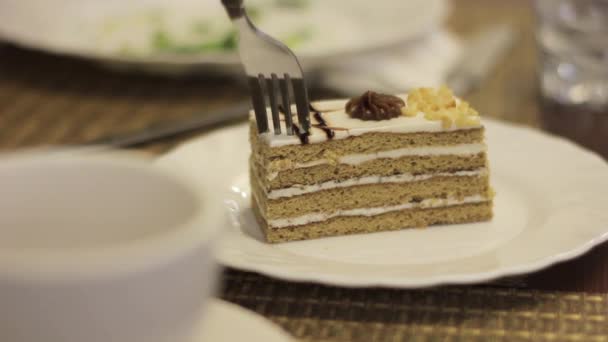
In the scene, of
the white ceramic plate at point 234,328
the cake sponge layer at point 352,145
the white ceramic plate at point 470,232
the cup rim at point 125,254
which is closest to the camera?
the cup rim at point 125,254

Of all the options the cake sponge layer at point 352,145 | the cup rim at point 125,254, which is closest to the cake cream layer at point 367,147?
the cake sponge layer at point 352,145

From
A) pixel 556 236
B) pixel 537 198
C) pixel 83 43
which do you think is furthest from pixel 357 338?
pixel 83 43

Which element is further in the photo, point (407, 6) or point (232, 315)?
point (407, 6)

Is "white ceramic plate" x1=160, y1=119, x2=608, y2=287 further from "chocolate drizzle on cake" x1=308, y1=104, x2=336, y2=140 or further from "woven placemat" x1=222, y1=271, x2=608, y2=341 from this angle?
"chocolate drizzle on cake" x1=308, y1=104, x2=336, y2=140

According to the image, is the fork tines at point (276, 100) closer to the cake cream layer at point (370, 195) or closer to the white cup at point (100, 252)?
the cake cream layer at point (370, 195)

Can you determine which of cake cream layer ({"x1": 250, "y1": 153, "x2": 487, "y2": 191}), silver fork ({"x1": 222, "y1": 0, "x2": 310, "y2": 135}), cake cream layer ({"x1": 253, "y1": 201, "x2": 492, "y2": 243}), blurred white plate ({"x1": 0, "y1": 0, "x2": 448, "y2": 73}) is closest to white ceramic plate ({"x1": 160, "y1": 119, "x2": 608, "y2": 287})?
cake cream layer ({"x1": 253, "y1": 201, "x2": 492, "y2": 243})

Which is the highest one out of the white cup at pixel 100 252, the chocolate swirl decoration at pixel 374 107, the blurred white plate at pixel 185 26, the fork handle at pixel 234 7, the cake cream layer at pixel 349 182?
the white cup at pixel 100 252

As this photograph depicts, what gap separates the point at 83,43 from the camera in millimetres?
3383

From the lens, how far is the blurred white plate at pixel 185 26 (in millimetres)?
3007

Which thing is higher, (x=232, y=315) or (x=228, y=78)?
(x=232, y=315)

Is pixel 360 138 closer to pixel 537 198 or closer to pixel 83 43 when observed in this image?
pixel 537 198

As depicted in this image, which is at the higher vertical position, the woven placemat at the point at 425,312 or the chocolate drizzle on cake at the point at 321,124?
the chocolate drizzle on cake at the point at 321,124

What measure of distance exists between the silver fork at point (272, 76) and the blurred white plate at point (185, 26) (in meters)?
1.01

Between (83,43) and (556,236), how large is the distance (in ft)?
7.32
